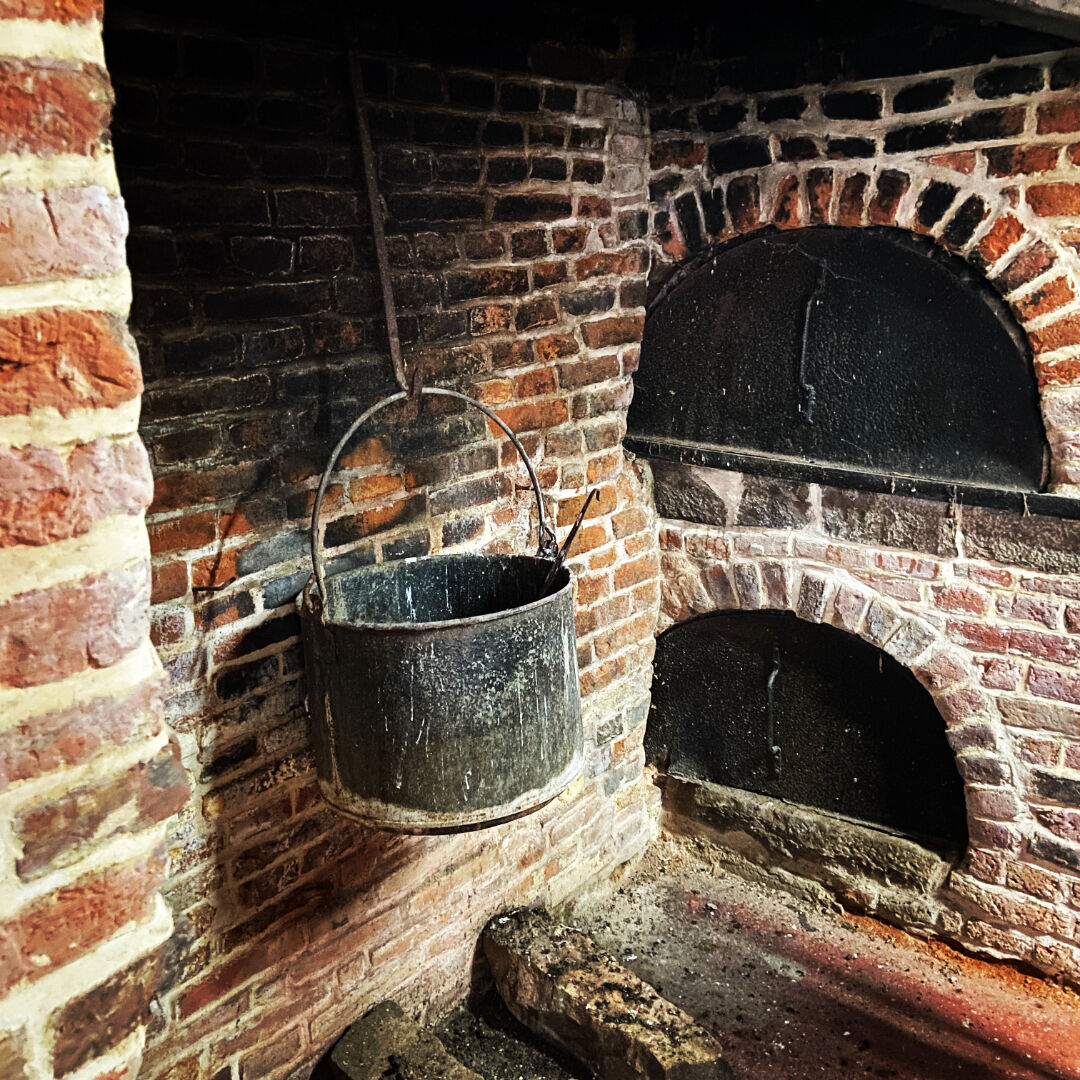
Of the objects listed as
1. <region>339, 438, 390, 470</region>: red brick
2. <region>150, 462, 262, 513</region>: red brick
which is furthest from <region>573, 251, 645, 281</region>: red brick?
<region>150, 462, 262, 513</region>: red brick

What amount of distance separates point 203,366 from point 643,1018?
1944 mm

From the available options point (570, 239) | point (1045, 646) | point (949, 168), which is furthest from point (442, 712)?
point (949, 168)

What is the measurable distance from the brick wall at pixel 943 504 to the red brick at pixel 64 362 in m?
2.27

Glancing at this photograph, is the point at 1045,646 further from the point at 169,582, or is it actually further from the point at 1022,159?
the point at 169,582

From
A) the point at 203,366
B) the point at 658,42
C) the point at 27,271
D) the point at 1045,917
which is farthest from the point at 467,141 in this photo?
the point at 1045,917

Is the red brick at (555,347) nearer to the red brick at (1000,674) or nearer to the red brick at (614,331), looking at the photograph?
the red brick at (614,331)

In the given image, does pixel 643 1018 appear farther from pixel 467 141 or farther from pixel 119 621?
pixel 467 141

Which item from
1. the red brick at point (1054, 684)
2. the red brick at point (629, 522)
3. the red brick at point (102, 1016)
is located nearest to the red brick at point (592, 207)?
the red brick at point (629, 522)

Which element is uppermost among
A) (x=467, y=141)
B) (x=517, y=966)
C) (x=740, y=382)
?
(x=467, y=141)

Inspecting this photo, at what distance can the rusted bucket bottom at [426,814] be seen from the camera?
2.03m

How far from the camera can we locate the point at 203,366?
1.96 metres

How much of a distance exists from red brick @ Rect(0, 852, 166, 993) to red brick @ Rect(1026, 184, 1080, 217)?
242 cm

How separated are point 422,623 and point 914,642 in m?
1.64

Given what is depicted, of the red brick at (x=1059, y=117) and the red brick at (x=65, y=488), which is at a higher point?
the red brick at (x=1059, y=117)
